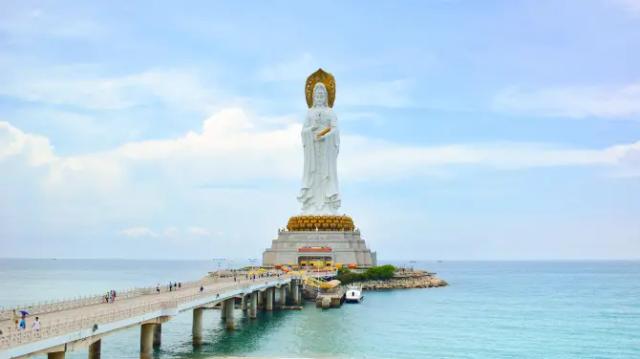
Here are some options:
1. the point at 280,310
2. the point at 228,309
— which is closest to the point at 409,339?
the point at 228,309

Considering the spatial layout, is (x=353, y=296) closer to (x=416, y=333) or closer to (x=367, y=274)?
(x=367, y=274)

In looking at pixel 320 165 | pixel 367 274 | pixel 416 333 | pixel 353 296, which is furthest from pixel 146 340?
pixel 320 165

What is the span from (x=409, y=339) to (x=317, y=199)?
1215 inches

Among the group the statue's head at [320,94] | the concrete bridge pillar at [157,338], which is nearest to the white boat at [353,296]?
the concrete bridge pillar at [157,338]

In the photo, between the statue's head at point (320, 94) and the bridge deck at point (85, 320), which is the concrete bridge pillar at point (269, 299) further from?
the statue's head at point (320, 94)

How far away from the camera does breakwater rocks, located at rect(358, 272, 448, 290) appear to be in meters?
52.2

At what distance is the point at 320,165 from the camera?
59969 millimetres

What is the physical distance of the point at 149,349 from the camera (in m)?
21.7

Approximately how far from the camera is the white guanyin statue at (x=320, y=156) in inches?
2339

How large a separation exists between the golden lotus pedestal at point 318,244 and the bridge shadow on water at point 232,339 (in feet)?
60.7

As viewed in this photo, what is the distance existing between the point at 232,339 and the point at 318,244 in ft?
91.5

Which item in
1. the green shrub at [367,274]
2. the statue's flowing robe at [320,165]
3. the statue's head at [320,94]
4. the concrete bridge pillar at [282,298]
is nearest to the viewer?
the concrete bridge pillar at [282,298]

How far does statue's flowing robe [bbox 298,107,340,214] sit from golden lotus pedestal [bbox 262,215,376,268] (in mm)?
1765

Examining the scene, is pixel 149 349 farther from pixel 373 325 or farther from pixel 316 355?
pixel 373 325
